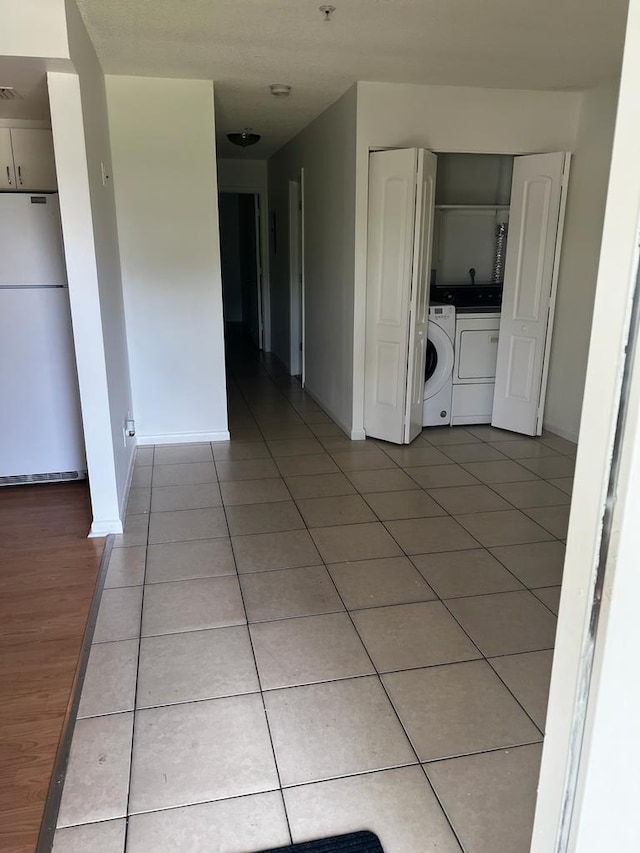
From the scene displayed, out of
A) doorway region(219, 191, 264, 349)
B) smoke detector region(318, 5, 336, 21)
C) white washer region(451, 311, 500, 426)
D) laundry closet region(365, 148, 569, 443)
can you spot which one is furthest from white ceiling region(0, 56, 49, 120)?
doorway region(219, 191, 264, 349)

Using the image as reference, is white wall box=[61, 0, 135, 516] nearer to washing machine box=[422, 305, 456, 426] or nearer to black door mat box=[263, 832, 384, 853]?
black door mat box=[263, 832, 384, 853]

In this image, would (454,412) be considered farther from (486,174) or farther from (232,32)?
(232,32)

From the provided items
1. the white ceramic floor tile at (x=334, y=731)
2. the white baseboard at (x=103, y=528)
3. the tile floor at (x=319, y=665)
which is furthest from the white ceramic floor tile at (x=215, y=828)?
the white baseboard at (x=103, y=528)

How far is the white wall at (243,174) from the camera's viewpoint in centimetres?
730

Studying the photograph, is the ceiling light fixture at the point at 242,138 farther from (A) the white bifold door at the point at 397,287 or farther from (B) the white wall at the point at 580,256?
(B) the white wall at the point at 580,256

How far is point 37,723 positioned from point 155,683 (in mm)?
353

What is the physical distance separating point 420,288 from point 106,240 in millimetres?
2020

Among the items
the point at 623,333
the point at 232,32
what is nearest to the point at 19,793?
the point at 623,333

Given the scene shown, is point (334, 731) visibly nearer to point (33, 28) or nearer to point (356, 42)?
point (33, 28)

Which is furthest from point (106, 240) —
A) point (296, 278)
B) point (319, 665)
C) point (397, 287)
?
point (296, 278)

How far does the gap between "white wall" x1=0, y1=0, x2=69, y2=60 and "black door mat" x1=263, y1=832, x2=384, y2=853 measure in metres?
2.76

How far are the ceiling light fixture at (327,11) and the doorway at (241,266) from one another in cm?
512

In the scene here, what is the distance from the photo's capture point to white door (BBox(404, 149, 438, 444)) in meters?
3.97

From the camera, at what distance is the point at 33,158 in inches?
138
